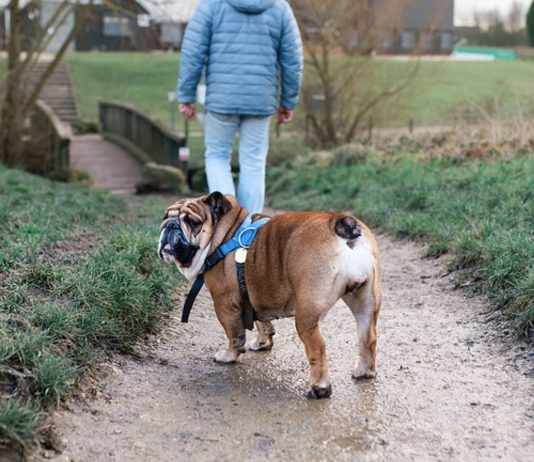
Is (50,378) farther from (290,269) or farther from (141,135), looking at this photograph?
(141,135)

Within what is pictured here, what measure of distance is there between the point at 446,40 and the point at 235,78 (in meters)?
16.9

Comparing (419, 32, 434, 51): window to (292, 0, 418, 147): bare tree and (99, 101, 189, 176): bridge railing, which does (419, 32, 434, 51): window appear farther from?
(99, 101, 189, 176): bridge railing

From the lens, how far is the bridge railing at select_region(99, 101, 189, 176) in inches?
872

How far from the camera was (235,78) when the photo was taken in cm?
743

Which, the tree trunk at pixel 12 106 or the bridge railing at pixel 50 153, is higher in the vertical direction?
the tree trunk at pixel 12 106

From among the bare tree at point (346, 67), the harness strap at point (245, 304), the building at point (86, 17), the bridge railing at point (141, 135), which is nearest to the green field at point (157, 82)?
the bridge railing at point (141, 135)

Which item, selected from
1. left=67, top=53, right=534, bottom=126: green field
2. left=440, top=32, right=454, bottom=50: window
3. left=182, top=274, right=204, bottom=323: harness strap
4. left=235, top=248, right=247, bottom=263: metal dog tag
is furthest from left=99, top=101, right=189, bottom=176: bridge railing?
left=235, top=248, right=247, bottom=263: metal dog tag

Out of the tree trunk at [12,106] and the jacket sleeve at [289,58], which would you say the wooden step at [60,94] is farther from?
the jacket sleeve at [289,58]

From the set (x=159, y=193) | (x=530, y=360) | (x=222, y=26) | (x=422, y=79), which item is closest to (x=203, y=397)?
(x=530, y=360)

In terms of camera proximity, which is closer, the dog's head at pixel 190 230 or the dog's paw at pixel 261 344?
the dog's head at pixel 190 230

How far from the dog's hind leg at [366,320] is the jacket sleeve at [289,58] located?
342 cm

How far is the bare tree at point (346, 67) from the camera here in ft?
61.5

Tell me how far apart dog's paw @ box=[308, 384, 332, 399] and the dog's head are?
1.08m

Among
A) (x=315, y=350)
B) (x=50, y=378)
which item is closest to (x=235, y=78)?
(x=315, y=350)
